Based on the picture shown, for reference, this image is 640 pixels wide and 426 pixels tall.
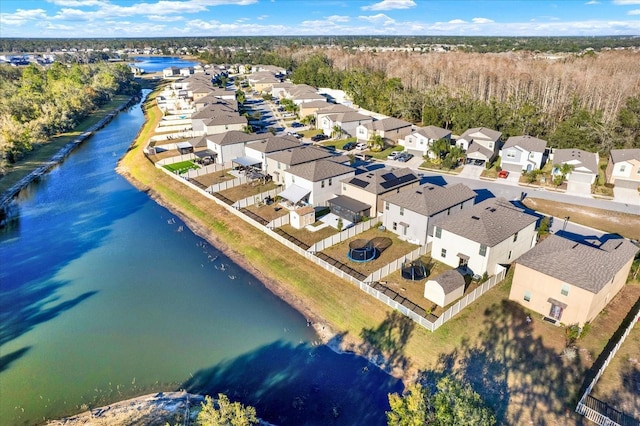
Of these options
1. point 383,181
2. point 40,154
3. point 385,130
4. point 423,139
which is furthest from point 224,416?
point 40,154

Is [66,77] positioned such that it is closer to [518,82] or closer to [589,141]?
[518,82]

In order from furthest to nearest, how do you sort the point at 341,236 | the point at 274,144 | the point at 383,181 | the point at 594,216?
the point at 274,144, the point at 594,216, the point at 383,181, the point at 341,236

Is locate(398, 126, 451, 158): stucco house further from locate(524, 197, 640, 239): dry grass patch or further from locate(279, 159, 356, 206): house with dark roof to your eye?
locate(279, 159, 356, 206): house with dark roof

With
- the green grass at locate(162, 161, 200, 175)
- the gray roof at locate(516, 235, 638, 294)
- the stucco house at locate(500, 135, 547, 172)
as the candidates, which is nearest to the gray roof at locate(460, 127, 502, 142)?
the stucco house at locate(500, 135, 547, 172)

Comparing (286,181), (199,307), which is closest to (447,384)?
(199,307)

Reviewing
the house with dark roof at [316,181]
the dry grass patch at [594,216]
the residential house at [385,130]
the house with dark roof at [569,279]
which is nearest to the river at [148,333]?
the house with dark roof at [316,181]

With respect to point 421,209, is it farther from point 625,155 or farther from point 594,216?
point 625,155
